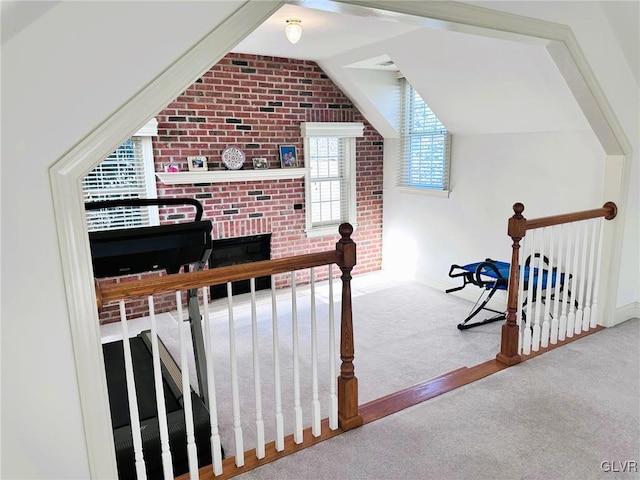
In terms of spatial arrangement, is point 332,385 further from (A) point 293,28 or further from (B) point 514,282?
(A) point 293,28

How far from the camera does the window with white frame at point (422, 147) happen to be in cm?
528

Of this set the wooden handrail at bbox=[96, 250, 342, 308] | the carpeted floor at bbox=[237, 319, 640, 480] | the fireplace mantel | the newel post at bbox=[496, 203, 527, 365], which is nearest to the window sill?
the fireplace mantel

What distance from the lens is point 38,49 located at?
1.42m

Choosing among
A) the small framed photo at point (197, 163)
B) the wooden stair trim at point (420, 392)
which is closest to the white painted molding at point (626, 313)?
the wooden stair trim at point (420, 392)

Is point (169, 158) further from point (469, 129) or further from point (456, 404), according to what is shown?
point (456, 404)

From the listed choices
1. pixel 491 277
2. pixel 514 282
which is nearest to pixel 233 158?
pixel 491 277

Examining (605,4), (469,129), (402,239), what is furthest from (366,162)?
(605,4)

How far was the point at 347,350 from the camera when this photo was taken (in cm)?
238

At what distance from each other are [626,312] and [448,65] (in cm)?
259

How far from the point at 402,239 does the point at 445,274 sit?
0.80 metres

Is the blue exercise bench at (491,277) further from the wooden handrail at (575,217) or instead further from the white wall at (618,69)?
the wooden handrail at (575,217)

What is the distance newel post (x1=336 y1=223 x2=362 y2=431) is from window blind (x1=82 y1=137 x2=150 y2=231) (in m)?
2.94

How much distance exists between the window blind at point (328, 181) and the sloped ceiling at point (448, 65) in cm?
79

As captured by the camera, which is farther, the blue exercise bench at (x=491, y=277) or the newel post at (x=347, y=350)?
the blue exercise bench at (x=491, y=277)
